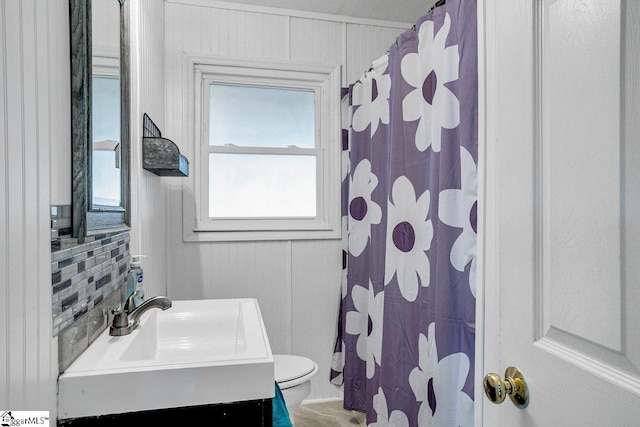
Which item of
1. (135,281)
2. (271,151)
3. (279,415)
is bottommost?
(279,415)

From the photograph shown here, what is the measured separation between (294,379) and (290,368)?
4.7 inches

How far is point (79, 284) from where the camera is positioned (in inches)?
35.6

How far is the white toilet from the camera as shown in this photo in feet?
5.75

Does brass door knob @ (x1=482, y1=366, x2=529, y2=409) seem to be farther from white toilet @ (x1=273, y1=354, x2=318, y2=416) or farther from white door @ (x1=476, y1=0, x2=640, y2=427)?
white toilet @ (x1=273, y1=354, x2=318, y2=416)

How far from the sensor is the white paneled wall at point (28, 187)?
0.58 metres

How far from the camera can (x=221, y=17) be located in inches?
88.7

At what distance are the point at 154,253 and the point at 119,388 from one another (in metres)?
1.08

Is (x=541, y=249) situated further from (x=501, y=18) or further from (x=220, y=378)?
(x=220, y=378)

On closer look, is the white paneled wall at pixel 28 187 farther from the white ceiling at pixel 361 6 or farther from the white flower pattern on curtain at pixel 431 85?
the white ceiling at pixel 361 6

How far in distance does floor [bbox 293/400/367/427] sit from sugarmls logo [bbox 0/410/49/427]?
173 centimetres

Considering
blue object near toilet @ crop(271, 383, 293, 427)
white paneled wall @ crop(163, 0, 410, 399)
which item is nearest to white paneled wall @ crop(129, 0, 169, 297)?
white paneled wall @ crop(163, 0, 410, 399)

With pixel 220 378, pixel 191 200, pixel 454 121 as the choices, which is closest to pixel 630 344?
pixel 220 378

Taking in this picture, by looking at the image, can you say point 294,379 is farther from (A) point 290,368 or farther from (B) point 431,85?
(B) point 431,85

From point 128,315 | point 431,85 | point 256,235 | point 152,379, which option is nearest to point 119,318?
point 128,315
